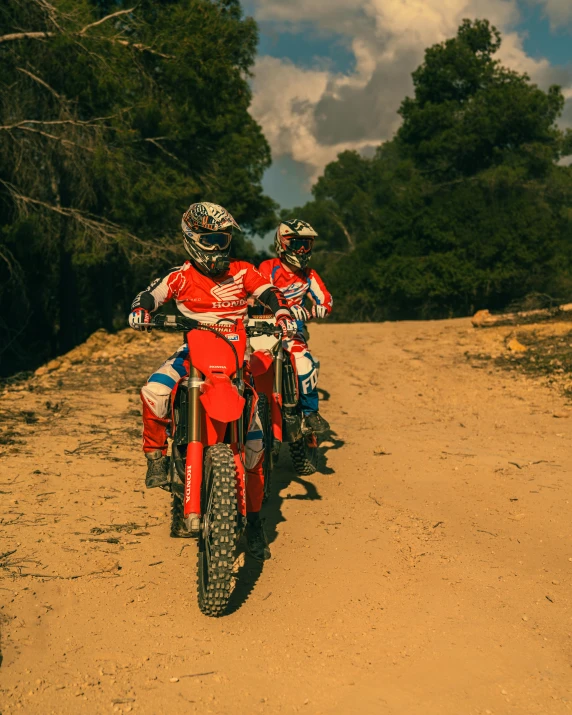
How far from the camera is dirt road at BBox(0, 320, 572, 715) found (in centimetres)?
374

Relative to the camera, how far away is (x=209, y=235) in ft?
17.2

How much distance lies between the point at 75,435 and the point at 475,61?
110 ft

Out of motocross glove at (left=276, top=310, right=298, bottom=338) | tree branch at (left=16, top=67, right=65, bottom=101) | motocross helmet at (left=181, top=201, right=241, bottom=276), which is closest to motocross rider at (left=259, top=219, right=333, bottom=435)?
motocross glove at (left=276, top=310, right=298, bottom=338)

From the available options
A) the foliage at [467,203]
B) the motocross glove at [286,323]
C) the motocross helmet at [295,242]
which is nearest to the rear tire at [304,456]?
the motocross helmet at [295,242]

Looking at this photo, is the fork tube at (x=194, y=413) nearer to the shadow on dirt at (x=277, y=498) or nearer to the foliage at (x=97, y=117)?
the shadow on dirt at (x=277, y=498)

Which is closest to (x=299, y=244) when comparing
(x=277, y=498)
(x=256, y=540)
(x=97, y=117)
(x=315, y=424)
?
(x=315, y=424)

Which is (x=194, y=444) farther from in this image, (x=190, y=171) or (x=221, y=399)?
(x=190, y=171)

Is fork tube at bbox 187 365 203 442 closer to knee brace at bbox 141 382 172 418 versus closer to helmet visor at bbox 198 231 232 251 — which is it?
knee brace at bbox 141 382 172 418

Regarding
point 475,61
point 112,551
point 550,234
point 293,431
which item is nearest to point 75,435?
point 293,431

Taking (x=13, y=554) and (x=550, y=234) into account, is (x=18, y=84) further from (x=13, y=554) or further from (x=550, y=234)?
(x=550, y=234)

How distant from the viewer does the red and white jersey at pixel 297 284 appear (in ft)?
25.0

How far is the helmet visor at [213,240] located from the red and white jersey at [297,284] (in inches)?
92.8

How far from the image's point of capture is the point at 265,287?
5562mm

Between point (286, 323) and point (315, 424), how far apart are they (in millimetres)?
1894
